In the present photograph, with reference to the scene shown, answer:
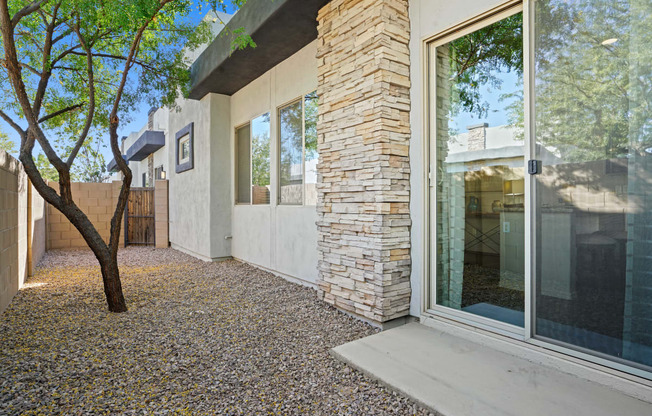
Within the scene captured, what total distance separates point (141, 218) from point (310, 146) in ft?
22.7

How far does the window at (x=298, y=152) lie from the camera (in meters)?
4.76

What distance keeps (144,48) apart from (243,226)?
10.8 ft

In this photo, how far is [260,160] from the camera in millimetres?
5984

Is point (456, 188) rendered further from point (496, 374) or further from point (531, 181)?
point (496, 374)

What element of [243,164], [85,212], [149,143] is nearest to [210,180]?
[243,164]

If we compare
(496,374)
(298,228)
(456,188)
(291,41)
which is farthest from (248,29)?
(496,374)

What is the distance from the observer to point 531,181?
245 centimetres

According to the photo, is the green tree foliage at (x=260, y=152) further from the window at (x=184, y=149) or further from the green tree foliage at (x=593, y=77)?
the green tree foliage at (x=593, y=77)

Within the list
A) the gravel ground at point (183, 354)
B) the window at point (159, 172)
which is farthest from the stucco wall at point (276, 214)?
the window at point (159, 172)

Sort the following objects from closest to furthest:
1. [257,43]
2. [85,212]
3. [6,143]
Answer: [257,43], [85,212], [6,143]

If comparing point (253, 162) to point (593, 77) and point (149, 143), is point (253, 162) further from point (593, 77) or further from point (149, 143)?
point (149, 143)

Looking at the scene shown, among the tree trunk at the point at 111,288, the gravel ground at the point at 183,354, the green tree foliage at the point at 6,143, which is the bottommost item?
the gravel ground at the point at 183,354

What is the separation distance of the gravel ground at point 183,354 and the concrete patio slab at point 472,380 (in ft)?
0.44

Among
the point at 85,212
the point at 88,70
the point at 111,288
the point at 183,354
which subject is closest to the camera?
the point at 183,354
